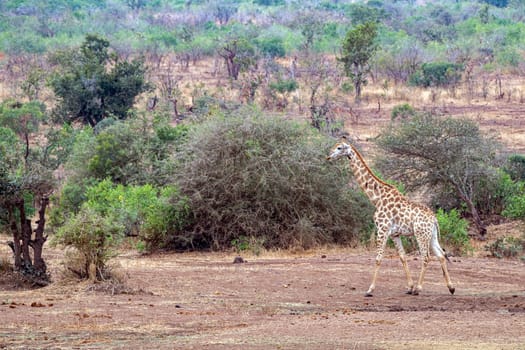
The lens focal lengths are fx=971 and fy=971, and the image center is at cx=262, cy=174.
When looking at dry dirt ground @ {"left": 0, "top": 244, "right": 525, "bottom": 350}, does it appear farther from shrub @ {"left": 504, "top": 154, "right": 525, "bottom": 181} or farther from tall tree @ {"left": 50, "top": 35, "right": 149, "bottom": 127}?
tall tree @ {"left": 50, "top": 35, "right": 149, "bottom": 127}

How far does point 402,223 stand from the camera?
13.8 meters

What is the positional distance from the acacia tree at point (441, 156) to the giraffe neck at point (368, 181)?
8109 mm

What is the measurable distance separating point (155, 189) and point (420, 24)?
44865mm

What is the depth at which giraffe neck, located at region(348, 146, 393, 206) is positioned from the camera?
14258 mm

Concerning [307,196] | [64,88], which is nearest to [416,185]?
[307,196]

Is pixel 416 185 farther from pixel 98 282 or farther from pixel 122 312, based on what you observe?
pixel 122 312

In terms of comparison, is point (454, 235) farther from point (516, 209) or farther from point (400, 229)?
point (400, 229)

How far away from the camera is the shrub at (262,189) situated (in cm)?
1923

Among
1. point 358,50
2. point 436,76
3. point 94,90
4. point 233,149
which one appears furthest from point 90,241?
point 436,76

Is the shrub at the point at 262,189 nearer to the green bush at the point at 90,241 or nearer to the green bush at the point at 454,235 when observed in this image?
the green bush at the point at 454,235

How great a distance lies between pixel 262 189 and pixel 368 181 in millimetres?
5156

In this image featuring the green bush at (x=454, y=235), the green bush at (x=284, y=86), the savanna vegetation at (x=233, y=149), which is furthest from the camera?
the green bush at (x=284, y=86)

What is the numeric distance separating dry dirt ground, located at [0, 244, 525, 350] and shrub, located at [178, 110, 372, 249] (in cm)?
185

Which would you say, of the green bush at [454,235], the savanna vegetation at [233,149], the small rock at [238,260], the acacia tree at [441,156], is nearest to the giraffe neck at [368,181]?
the small rock at [238,260]
